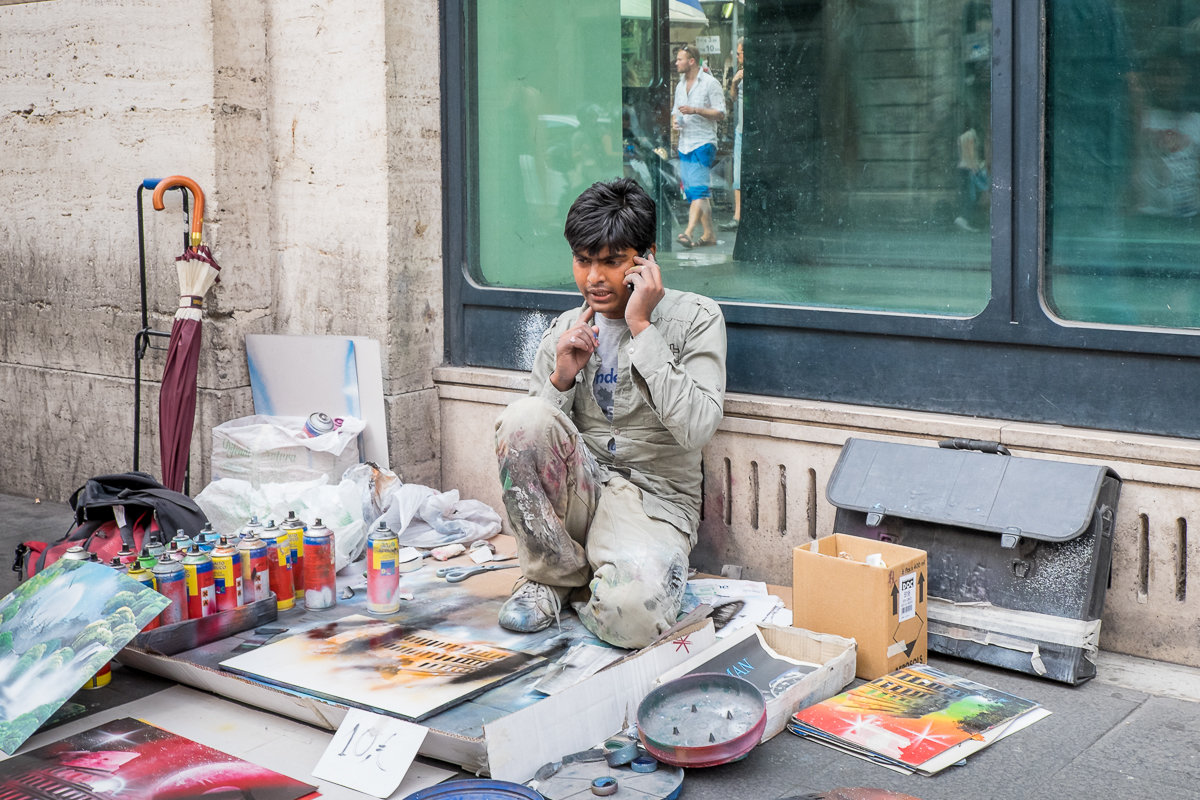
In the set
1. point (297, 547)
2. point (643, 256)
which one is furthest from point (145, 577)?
point (643, 256)

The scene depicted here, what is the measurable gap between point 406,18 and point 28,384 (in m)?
2.71

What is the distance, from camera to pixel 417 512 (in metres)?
5.06

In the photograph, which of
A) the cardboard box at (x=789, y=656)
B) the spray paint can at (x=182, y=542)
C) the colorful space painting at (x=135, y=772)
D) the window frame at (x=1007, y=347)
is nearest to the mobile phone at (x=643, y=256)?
the window frame at (x=1007, y=347)

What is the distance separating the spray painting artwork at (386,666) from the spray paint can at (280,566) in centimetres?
24

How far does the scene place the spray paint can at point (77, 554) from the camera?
3850mm

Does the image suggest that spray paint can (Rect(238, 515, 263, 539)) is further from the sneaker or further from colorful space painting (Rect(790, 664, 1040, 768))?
colorful space painting (Rect(790, 664, 1040, 768))

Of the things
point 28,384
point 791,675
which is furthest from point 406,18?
point 791,675

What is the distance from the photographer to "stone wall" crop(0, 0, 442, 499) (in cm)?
517

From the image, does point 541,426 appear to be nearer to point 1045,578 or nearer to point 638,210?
point 638,210

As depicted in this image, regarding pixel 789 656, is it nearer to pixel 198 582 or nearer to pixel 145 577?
pixel 198 582

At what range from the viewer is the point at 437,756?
→ 3162 millimetres

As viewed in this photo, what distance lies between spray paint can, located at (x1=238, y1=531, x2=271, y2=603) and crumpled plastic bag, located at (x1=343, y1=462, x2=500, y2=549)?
33.9 inches

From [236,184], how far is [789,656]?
3182mm

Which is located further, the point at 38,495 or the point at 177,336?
the point at 38,495
